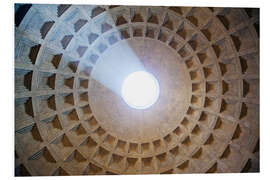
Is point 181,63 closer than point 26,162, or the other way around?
point 26,162

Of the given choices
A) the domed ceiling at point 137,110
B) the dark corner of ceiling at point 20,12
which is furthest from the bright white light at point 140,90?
the dark corner of ceiling at point 20,12

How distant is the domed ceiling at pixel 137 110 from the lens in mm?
15930

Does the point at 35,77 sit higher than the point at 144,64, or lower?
lower

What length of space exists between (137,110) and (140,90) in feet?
6.28

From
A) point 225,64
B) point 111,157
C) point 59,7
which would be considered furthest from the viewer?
point 111,157

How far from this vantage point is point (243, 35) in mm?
16078

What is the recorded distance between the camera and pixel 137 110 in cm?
1933

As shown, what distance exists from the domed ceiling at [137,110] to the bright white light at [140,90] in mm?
469

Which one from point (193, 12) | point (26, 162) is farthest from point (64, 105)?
point (193, 12)

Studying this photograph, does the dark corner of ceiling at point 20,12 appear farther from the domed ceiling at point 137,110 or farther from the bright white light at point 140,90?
the bright white light at point 140,90

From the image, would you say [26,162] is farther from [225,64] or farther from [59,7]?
[225,64]

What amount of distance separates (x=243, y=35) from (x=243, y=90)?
3610mm

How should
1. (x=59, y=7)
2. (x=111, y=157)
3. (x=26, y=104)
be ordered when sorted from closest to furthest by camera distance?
(x=59, y=7), (x=26, y=104), (x=111, y=157)

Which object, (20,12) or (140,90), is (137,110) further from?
(20,12)
